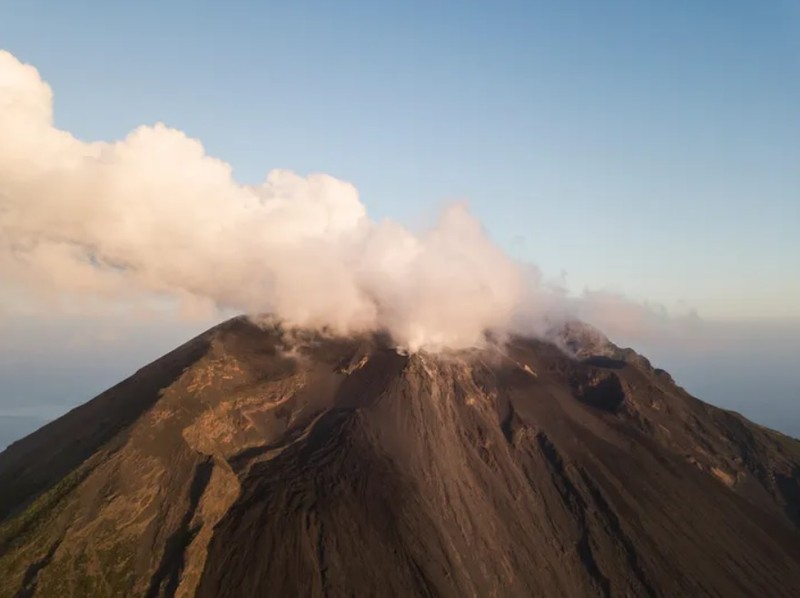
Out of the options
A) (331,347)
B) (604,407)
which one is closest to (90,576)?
(331,347)

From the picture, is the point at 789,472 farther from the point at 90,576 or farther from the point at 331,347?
the point at 90,576

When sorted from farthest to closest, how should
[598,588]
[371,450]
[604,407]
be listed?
[604,407] → [371,450] → [598,588]

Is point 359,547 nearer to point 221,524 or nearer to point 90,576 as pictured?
point 221,524

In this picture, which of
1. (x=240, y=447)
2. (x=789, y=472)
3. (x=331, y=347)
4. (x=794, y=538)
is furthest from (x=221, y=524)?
(x=789, y=472)

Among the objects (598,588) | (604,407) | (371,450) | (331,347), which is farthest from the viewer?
(604,407)

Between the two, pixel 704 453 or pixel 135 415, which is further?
pixel 704 453

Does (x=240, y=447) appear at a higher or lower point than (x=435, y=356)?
lower

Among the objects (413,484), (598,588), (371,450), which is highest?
(371,450)
